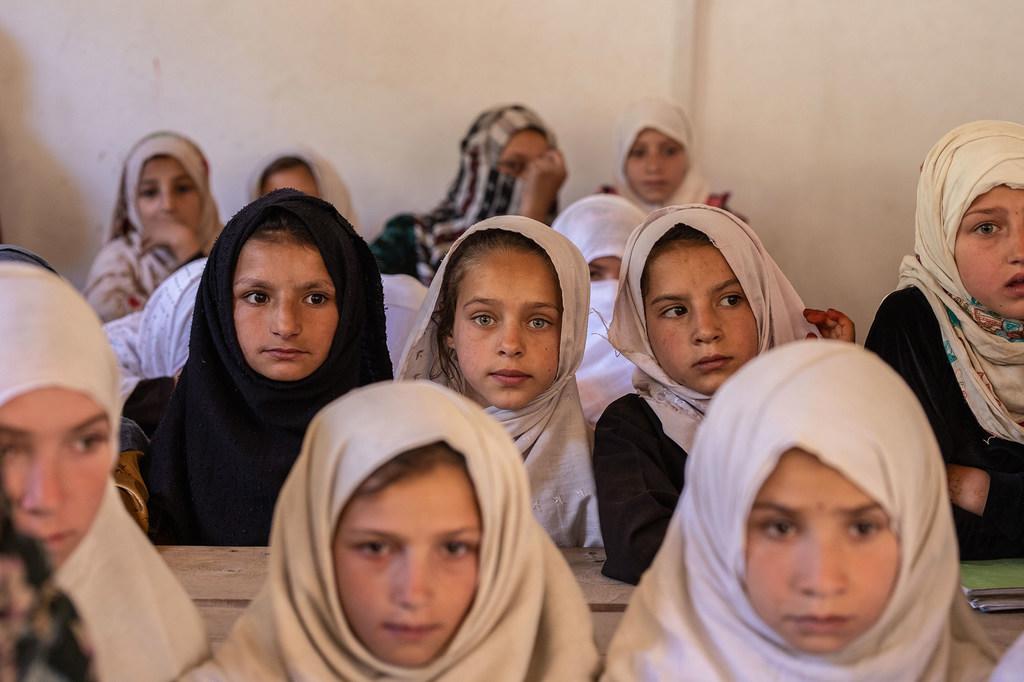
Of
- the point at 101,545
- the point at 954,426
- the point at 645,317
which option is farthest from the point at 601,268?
the point at 101,545

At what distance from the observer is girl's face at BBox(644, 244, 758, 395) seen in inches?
107

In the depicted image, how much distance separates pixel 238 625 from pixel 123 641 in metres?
0.17

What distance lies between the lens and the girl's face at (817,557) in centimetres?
161

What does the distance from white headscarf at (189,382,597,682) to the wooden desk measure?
26 cm

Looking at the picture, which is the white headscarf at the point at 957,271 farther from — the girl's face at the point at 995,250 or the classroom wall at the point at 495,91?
the classroom wall at the point at 495,91

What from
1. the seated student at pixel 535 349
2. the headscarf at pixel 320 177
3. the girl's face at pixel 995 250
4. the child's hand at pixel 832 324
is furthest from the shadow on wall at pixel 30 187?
the girl's face at pixel 995 250

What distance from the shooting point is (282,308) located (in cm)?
280

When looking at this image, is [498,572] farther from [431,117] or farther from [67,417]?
[431,117]

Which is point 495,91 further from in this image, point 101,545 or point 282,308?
point 101,545

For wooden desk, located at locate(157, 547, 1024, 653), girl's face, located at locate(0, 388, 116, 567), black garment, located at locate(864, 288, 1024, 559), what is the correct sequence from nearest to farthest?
girl's face, located at locate(0, 388, 116, 567)
wooden desk, located at locate(157, 547, 1024, 653)
black garment, located at locate(864, 288, 1024, 559)

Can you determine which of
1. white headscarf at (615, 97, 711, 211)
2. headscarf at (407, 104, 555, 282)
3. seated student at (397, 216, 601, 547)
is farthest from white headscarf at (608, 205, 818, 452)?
headscarf at (407, 104, 555, 282)

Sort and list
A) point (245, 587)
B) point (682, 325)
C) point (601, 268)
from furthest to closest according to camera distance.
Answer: point (601, 268) → point (682, 325) → point (245, 587)

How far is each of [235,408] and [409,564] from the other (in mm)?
1354

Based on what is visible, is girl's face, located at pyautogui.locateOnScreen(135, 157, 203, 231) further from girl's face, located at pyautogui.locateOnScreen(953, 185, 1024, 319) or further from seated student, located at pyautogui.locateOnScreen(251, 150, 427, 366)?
girl's face, located at pyautogui.locateOnScreen(953, 185, 1024, 319)
